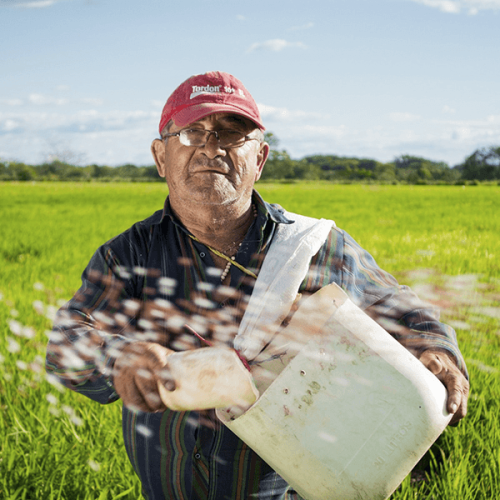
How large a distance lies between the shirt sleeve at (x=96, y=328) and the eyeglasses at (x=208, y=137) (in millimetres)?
383

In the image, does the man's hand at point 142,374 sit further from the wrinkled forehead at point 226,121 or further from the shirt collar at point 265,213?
the wrinkled forehead at point 226,121

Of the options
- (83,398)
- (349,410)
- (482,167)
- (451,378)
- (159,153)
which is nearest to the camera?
(349,410)

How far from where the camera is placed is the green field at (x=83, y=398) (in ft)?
6.07

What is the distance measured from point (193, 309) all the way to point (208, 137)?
0.50m

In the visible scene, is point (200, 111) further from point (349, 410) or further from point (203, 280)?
point (349, 410)

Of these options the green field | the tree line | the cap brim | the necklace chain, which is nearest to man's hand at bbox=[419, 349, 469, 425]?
the necklace chain

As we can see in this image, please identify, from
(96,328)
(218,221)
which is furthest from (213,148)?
(96,328)

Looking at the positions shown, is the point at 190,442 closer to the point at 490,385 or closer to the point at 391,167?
the point at 490,385

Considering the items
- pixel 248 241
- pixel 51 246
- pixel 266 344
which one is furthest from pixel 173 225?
pixel 51 246

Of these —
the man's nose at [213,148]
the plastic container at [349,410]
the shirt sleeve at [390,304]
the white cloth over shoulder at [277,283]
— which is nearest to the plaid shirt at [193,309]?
the shirt sleeve at [390,304]

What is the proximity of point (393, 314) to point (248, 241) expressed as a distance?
47 centimetres

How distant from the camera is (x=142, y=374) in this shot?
105 cm

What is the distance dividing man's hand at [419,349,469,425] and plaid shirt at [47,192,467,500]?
6 cm

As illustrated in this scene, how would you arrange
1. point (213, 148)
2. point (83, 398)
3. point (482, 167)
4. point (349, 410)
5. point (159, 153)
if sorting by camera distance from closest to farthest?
point (349, 410)
point (213, 148)
point (159, 153)
point (83, 398)
point (482, 167)
